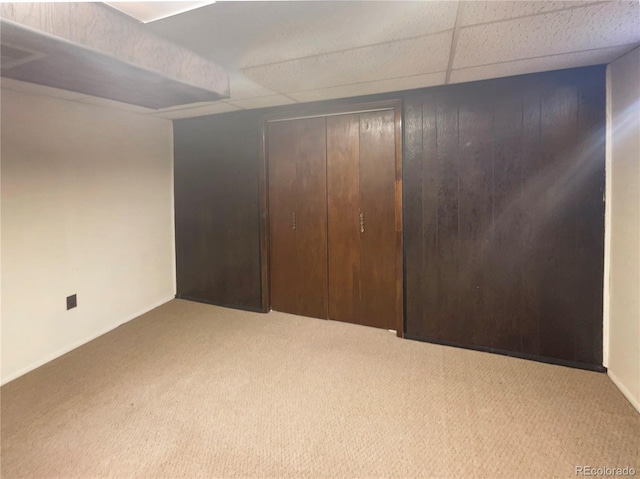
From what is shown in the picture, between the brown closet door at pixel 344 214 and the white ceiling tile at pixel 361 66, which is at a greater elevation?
the white ceiling tile at pixel 361 66

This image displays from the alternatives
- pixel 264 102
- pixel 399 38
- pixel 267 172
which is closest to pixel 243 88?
pixel 264 102

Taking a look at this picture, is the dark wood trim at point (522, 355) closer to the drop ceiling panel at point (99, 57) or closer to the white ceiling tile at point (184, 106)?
the drop ceiling panel at point (99, 57)

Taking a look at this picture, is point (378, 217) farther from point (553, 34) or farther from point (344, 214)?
point (553, 34)

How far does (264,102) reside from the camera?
3.10 meters

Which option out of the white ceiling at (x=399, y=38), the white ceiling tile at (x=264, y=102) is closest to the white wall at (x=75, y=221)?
the white ceiling tile at (x=264, y=102)

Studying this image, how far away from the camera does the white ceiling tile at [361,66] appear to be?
6.27ft

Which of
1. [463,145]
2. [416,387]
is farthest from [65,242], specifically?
[463,145]

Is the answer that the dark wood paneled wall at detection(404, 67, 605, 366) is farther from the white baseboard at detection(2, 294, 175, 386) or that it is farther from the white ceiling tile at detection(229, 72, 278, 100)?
the white baseboard at detection(2, 294, 175, 386)

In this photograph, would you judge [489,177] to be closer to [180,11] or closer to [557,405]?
[557,405]

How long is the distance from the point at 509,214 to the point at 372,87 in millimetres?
1424

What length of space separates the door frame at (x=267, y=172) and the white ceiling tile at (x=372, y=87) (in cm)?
12

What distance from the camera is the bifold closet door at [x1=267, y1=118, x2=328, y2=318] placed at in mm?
3232

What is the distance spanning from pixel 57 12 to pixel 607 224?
3.29m

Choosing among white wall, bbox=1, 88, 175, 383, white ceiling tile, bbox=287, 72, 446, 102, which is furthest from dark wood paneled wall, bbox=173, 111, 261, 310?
white ceiling tile, bbox=287, 72, 446, 102
